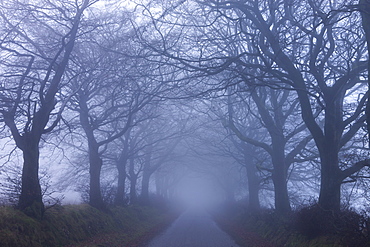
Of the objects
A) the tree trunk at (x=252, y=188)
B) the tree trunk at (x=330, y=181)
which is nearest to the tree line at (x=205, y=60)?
the tree trunk at (x=330, y=181)

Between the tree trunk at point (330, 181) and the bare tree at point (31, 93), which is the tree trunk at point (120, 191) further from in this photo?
the tree trunk at point (330, 181)

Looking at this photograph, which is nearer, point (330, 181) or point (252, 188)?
point (330, 181)

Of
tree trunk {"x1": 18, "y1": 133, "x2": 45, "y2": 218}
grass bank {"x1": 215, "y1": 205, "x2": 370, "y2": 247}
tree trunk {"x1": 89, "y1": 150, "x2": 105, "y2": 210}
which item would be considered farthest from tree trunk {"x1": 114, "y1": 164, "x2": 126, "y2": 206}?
tree trunk {"x1": 18, "y1": 133, "x2": 45, "y2": 218}

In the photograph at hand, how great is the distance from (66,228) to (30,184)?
2.12 metres

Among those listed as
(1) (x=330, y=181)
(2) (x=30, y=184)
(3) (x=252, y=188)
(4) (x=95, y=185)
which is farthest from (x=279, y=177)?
(2) (x=30, y=184)

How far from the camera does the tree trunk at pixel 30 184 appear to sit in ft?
39.1

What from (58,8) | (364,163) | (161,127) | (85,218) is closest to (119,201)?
(161,127)

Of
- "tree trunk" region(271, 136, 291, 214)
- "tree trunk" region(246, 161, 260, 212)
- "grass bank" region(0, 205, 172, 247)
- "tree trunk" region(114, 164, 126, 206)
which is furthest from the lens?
"tree trunk" region(246, 161, 260, 212)

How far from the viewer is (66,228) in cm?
1323

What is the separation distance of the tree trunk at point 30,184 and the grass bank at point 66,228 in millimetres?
431

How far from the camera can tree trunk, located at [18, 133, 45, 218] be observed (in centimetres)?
1192

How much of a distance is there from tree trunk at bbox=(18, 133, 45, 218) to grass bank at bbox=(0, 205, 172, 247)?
0.43 m

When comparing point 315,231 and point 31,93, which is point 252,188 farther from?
point 31,93

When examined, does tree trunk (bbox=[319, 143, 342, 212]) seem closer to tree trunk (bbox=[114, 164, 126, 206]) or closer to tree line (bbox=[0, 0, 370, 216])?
tree line (bbox=[0, 0, 370, 216])
